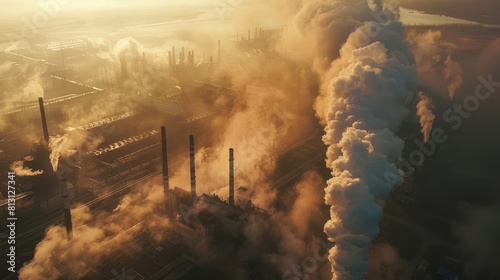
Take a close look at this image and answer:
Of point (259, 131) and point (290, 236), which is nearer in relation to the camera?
point (290, 236)

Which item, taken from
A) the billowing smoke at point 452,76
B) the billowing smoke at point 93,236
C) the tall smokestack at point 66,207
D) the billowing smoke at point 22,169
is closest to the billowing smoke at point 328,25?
the billowing smoke at point 93,236

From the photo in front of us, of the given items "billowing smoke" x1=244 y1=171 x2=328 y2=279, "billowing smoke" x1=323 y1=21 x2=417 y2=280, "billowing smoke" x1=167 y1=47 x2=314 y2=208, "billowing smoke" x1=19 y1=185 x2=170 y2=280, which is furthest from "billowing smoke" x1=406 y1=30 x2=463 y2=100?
"billowing smoke" x1=19 y1=185 x2=170 y2=280

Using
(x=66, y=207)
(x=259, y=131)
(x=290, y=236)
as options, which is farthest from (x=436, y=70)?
(x=66, y=207)

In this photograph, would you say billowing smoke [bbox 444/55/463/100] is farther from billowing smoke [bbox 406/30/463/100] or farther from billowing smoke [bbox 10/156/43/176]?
billowing smoke [bbox 10/156/43/176]

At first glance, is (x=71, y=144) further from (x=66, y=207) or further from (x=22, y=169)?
(x=66, y=207)

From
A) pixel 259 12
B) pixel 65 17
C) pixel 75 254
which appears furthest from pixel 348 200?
pixel 65 17
